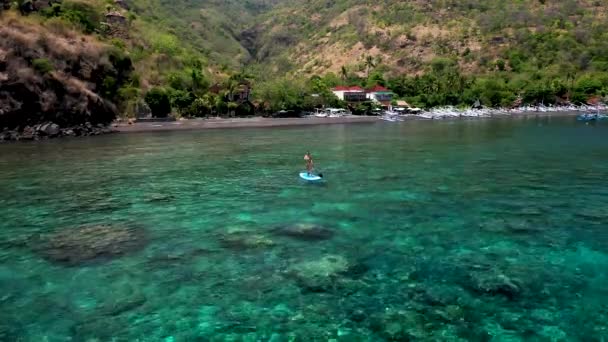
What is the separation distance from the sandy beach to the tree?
21.0 ft

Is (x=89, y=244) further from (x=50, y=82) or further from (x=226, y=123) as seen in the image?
(x=226, y=123)

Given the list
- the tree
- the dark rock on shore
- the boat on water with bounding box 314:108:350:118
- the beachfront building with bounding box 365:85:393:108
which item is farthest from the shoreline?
the beachfront building with bounding box 365:85:393:108

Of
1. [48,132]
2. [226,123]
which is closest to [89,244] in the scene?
[48,132]

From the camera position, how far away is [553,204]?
33.8m

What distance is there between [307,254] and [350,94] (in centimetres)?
14494

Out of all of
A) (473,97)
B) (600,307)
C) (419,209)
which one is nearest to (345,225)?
(419,209)

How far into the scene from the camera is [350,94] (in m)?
165

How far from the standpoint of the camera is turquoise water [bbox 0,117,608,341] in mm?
17484

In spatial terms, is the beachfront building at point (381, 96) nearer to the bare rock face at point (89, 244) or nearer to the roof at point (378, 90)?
the roof at point (378, 90)

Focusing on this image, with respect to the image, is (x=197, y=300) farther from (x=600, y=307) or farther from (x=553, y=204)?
(x=553, y=204)

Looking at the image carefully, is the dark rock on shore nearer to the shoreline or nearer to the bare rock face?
the shoreline

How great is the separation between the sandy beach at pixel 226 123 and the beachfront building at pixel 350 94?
81.2 ft

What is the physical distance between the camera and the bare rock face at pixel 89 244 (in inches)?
962

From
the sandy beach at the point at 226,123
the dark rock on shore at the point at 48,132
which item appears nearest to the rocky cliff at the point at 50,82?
the dark rock on shore at the point at 48,132
